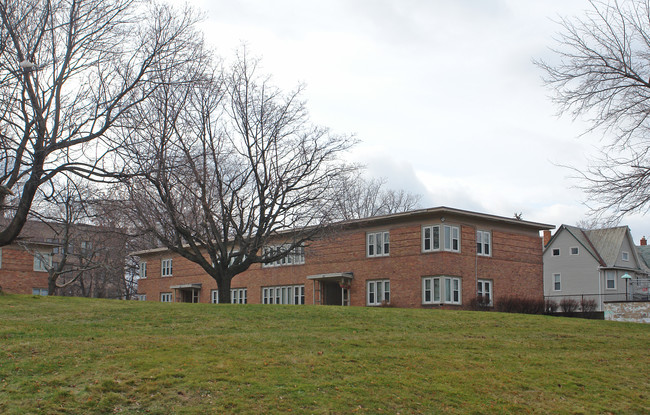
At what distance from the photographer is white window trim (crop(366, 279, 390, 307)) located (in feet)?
129

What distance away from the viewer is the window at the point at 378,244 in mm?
39550

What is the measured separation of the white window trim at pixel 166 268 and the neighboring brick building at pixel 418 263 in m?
13.0

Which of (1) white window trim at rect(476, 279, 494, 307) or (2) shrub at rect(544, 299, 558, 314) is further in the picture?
(1) white window trim at rect(476, 279, 494, 307)

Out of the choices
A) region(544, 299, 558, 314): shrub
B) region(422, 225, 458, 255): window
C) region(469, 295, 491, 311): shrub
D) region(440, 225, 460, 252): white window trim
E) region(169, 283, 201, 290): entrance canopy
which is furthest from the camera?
region(169, 283, 201, 290): entrance canopy

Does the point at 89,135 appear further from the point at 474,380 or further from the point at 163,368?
the point at 474,380

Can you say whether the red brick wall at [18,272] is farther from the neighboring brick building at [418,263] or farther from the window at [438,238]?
the window at [438,238]

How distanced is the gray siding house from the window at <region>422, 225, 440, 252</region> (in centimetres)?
2141

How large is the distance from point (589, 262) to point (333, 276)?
85.5 ft

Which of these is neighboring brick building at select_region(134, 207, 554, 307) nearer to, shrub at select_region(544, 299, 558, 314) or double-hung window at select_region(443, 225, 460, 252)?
double-hung window at select_region(443, 225, 460, 252)

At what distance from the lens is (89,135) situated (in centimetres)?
1956

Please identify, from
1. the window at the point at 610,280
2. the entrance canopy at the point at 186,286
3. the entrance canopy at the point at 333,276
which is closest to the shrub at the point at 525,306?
the entrance canopy at the point at 333,276

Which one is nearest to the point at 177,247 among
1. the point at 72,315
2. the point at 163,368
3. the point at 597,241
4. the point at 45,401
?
the point at 72,315

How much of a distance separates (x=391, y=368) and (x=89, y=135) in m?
10.8

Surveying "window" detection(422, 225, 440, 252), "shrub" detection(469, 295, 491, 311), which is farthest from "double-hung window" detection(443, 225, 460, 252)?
"shrub" detection(469, 295, 491, 311)
